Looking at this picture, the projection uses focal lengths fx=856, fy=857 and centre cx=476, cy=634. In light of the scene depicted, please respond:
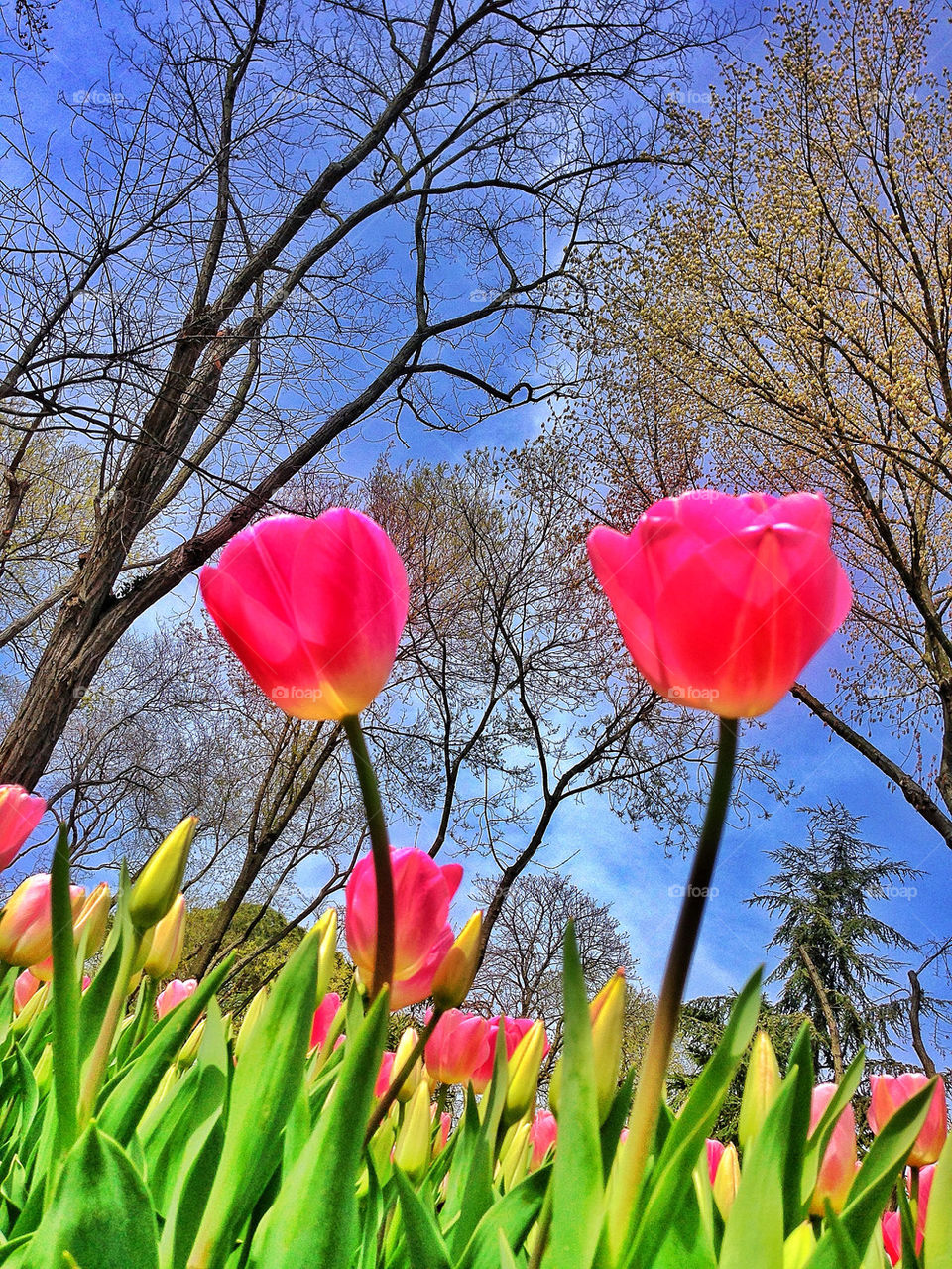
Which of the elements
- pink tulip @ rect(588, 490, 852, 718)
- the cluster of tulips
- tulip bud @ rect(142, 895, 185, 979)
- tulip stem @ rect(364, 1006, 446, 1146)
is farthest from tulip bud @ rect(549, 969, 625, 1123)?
tulip bud @ rect(142, 895, 185, 979)

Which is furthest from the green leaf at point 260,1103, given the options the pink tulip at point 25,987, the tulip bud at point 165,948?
the pink tulip at point 25,987

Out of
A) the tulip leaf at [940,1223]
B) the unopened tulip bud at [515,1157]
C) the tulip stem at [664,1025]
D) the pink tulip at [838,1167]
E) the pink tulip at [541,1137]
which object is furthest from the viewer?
the pink tulip at [541,1137]

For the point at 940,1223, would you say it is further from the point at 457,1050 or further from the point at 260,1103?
the point at 457,1050

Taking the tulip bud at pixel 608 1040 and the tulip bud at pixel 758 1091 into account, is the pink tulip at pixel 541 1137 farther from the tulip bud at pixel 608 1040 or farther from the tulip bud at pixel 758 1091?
the tulip bud at pixel 608 1040

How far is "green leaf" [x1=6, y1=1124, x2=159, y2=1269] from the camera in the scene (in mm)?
417

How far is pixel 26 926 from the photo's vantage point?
99 centimetres

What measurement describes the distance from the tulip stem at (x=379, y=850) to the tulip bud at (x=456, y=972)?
0.20 m

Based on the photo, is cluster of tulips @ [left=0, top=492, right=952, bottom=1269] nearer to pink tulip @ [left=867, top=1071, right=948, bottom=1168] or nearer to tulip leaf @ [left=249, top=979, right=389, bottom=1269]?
tulip leaf @ [left=249, top=979, right=389, bottom=1269]

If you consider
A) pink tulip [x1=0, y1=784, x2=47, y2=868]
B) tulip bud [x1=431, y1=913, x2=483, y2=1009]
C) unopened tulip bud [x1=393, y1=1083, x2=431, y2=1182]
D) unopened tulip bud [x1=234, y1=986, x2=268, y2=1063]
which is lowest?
unopened tulip bud [x1=393, y1=1083, x2=431, y2=1182]

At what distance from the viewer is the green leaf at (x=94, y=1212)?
16.4 inches

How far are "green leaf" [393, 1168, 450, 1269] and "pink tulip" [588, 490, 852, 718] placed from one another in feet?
0.98

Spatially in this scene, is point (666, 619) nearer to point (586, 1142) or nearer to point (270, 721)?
point (586, 1142)

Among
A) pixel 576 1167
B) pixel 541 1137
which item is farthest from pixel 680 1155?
pixel 541 1137

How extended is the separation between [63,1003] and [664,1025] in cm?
35
